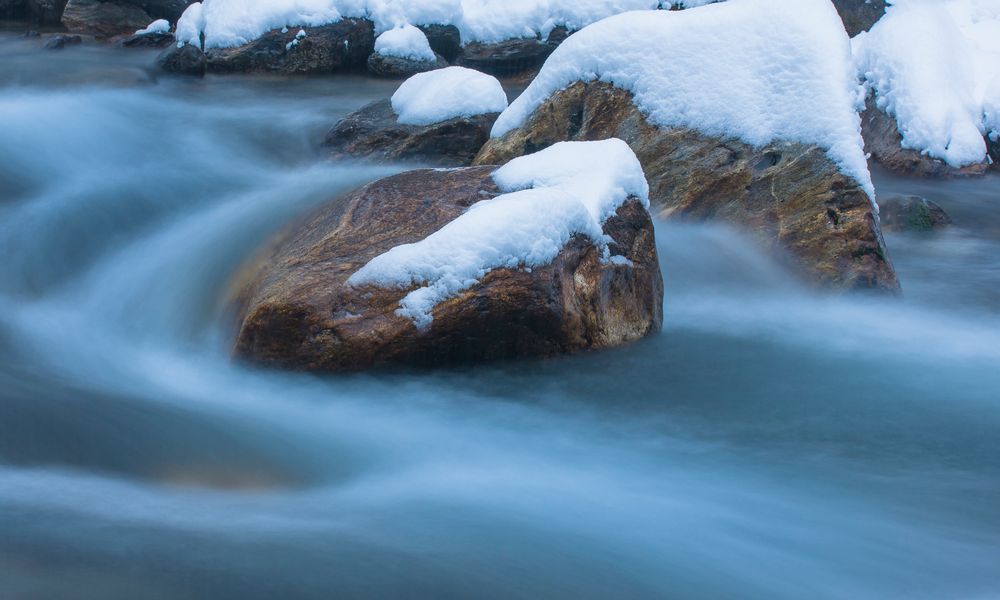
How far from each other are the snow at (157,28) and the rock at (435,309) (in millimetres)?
7729

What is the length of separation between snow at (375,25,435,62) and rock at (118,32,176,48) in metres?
2.56

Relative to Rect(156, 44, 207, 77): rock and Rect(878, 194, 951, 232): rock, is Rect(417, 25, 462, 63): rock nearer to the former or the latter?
Rect(156, 44, 207, 77): rock

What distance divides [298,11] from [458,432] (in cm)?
779

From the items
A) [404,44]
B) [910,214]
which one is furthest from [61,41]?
[910,214]

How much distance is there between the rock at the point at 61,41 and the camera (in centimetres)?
1073

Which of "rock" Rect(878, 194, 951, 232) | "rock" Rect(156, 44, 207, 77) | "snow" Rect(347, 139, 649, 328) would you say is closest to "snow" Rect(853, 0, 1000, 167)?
"rock" Rect(878, 194, 951, 232)

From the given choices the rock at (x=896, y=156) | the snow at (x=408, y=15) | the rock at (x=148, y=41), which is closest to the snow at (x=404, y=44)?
the snow at (x=408, y=15)

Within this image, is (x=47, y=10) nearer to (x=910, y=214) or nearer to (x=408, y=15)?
(x=408, y=15)

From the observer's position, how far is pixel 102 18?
12039mm

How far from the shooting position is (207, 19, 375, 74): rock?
10.3 metres

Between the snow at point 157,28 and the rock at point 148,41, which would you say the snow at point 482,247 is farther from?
the snow at point 157,28

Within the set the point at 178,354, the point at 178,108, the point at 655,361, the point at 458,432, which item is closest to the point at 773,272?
the point at 655,361

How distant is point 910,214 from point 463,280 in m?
4.57

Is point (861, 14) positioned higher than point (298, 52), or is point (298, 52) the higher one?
point (861, 14)
